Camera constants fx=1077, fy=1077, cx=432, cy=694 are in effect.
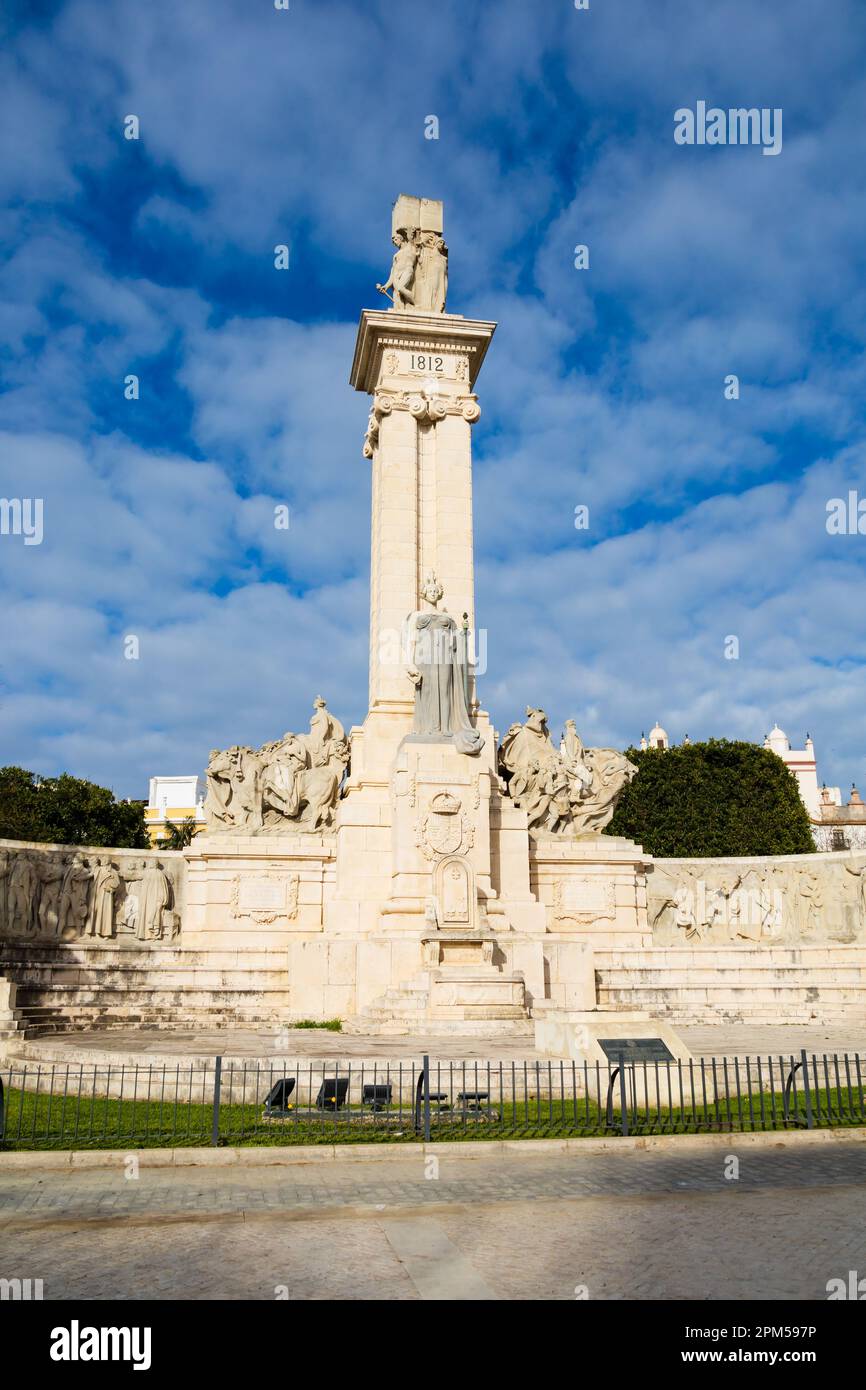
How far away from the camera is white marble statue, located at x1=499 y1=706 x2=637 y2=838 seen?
2653 cm

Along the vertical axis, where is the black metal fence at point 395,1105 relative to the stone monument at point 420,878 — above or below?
below

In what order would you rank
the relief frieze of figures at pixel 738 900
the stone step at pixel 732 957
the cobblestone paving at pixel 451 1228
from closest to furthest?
the cobblestone paving at pixel 451 1228 → the stone step at pixel 732 957 → the relief frieze of figures at pixel 738 900

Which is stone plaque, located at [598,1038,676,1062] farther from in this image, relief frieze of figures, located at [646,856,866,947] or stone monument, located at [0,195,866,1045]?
relief frieze of figures, located at [646,856,866,947]

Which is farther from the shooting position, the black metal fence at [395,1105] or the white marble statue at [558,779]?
the white marble statue at [558,779]

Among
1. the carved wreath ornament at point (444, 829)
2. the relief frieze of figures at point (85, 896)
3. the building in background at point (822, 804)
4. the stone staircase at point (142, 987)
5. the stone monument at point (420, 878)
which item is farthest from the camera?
the building in background at point (822, 804)

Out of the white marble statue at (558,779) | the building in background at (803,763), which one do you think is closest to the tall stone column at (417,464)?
the white marble statue at (558,779)

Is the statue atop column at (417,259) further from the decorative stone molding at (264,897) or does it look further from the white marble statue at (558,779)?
the decorative stone molding at (264,897)

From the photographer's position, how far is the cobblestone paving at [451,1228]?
6105 millimetres

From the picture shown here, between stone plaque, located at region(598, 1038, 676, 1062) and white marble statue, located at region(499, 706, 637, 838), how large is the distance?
1404 cm

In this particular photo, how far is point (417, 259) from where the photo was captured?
93.5 feet

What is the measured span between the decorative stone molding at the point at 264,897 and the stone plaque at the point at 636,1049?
1348 centimetres

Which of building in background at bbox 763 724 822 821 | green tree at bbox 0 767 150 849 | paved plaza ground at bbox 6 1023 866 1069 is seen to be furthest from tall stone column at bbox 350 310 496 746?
building in background at bbox 763 724 822 821
